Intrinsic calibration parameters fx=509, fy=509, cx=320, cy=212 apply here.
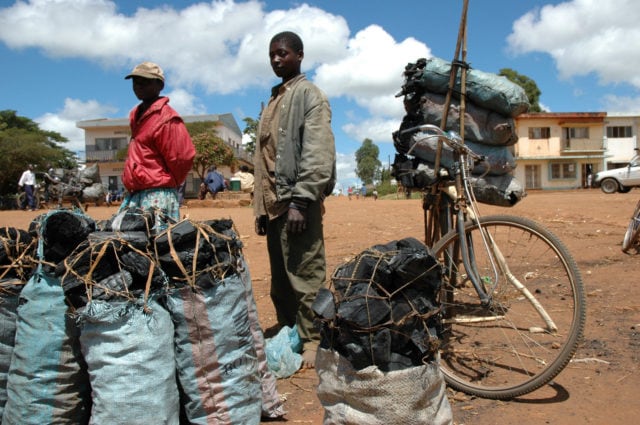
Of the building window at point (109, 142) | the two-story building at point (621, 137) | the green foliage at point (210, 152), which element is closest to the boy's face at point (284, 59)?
the green foliage at point (210, 152)

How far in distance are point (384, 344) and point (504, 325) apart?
5.78ft

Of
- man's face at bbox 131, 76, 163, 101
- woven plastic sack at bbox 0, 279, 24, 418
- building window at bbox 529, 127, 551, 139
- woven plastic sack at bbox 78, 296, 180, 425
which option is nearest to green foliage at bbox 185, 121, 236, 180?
building window at bbox 529, 127, 551, 139

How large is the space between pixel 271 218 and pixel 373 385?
163 cm

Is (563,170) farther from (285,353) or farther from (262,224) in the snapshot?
(285,353)

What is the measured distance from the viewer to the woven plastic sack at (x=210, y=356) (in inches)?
87.1

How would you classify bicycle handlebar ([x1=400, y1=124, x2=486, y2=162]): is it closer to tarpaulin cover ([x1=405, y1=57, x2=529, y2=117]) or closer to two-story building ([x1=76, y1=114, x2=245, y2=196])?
tarpaulin cover ([x1=405, y1=57, x2=529, y2=117])

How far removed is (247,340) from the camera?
7.77ft

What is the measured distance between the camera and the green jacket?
3090 mm

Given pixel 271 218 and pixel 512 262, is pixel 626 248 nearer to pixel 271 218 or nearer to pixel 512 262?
pixel 512 262

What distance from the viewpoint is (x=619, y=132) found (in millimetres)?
42625

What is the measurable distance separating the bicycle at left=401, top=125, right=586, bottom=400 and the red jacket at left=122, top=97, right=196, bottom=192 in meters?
1.48

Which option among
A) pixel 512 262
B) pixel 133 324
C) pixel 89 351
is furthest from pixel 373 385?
pixel 512 262

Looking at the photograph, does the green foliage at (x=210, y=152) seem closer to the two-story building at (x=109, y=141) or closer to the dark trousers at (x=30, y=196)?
the two-story building at (x=109, y=141)

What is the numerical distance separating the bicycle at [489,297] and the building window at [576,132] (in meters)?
42.1
